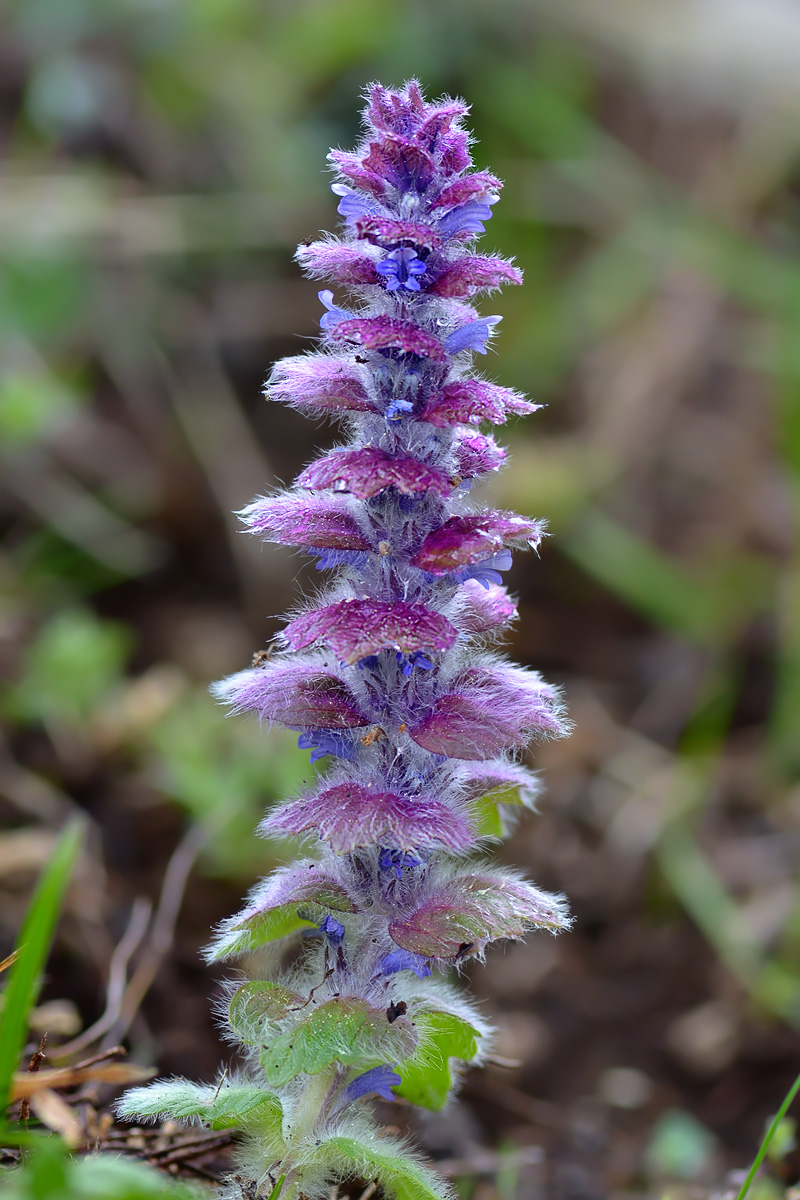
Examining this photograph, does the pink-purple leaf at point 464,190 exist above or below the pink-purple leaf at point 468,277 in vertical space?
above

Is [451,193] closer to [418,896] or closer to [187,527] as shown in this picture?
[418,896]

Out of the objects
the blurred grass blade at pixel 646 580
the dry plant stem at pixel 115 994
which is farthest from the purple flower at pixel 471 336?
the blurred grass blade at pixel 646 580

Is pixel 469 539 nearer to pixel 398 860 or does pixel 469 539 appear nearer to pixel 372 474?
pixel 372 474

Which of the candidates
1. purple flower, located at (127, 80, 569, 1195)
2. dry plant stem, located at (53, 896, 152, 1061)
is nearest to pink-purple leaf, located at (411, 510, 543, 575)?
purple flower, located at (127, 80, 569, 1195)

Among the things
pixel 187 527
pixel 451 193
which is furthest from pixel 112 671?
pixel 451 193

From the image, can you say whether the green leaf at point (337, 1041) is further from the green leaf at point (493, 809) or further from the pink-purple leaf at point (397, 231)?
the pink-purple leaf at point (397, 231)

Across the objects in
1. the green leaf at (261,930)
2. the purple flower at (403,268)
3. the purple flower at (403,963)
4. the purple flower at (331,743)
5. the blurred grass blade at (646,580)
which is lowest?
Result: the purple flower at (403,963)

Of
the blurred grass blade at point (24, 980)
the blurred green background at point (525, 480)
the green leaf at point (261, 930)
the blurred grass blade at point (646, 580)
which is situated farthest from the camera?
the blurred grass blade at point (646, 580)

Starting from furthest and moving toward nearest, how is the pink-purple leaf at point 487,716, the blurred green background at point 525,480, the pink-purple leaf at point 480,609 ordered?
1. the blurred green background at point 525,480
2. the pink-purple leaf at point 480,609
3. the pink-purple leaf at point 487,716
